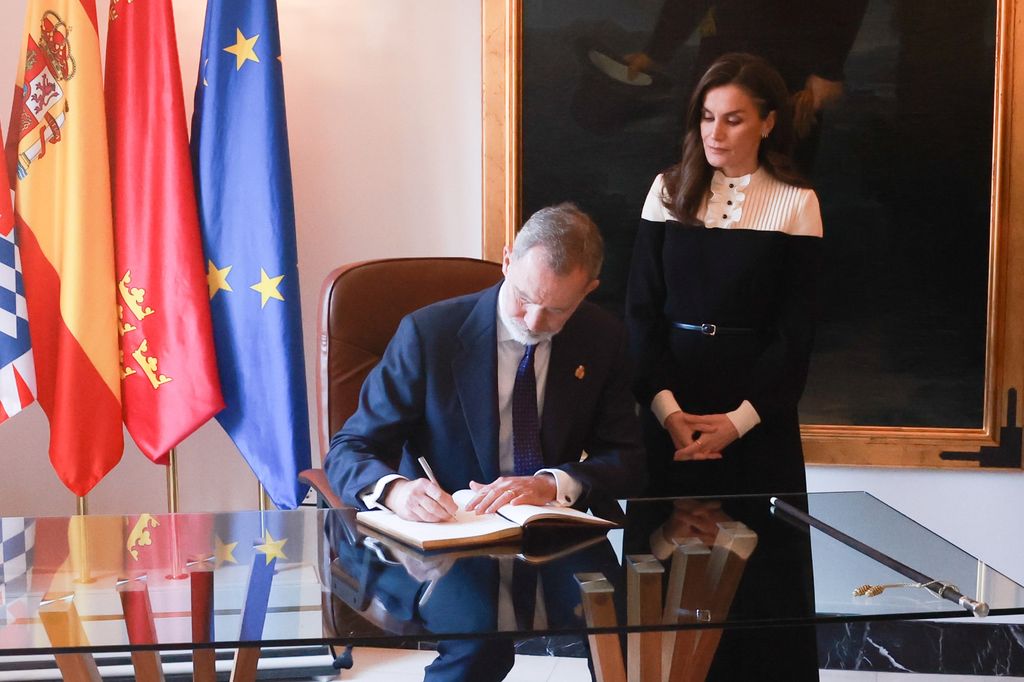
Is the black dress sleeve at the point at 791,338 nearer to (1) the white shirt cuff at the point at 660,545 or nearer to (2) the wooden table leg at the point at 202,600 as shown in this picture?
(1) the white shirt cuff at the point at 660,545

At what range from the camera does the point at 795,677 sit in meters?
2.42

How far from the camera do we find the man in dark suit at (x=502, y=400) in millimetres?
2066

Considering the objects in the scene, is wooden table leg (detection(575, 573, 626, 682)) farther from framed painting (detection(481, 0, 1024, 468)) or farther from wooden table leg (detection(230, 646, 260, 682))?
framed painting (detection(481, 0, 1024, 468))

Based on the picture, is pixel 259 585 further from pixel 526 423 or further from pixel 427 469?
pixel 526 423

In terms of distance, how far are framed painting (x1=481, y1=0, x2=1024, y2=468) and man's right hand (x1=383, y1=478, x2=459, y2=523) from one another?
5.09ft

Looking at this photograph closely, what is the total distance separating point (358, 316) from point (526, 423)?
655mm

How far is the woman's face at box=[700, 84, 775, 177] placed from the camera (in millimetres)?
2445

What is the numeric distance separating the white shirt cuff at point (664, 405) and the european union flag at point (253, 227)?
109cm

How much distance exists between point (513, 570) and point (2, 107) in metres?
2.54

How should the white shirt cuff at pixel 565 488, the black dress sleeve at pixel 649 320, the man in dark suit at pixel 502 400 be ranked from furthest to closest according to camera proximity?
the black dress sleeve at pixel 649 320
the man in dark suit at pixel 502 400
the white shirt cuff at pixel 565 488

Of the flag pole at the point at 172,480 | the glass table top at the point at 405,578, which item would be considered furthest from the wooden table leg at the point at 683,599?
the flag pole at the point at 172,480

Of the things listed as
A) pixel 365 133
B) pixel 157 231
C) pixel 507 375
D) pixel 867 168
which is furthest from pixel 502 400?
pixel 867 168

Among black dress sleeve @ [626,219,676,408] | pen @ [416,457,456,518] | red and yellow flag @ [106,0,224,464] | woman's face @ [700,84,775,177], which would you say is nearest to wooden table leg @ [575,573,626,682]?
pen @ [416,457,456,518]

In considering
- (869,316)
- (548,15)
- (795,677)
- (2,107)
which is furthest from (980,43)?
(2,107)
